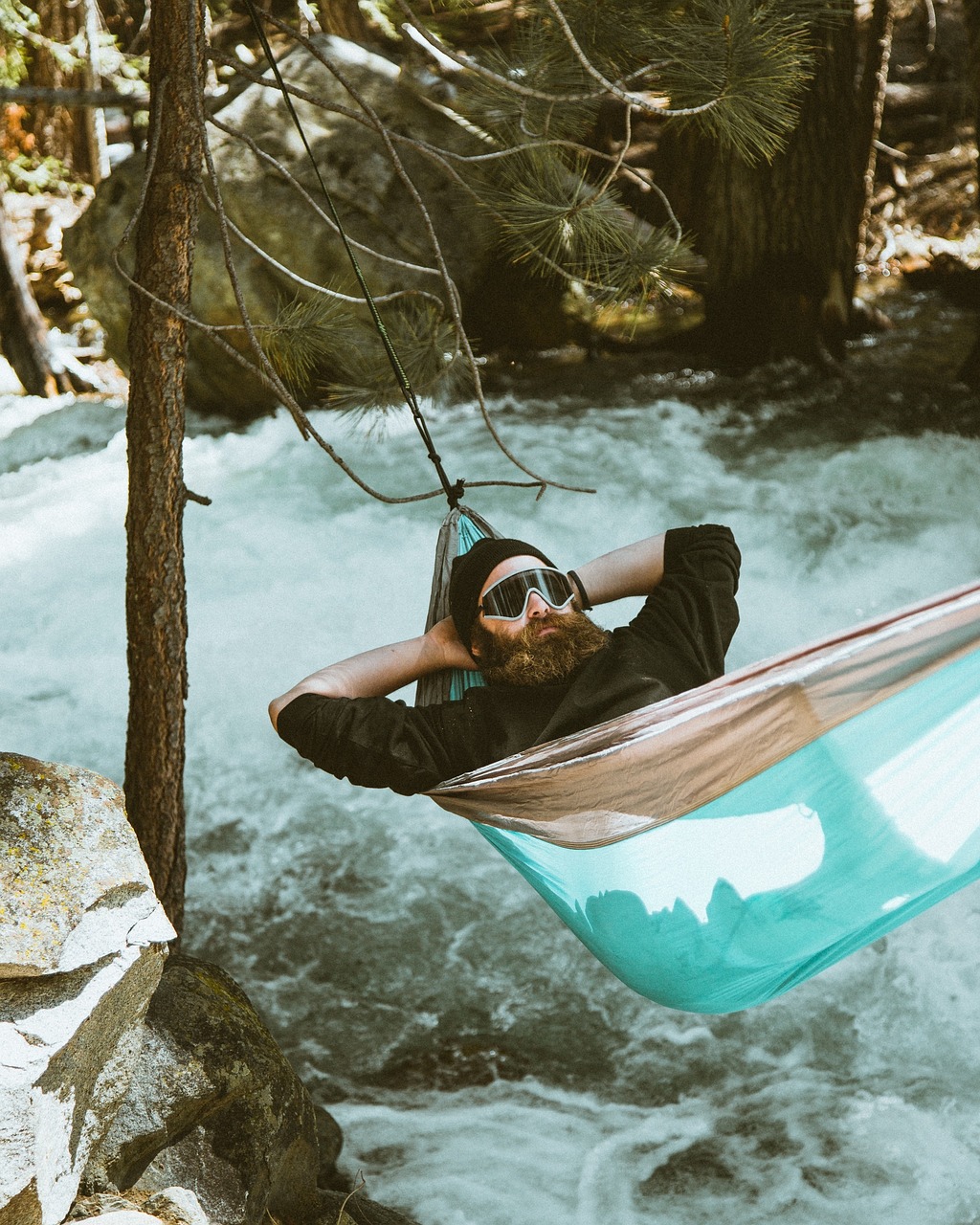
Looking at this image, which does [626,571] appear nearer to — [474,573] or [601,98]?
[474,573]

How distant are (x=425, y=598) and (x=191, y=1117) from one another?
7.40 feet

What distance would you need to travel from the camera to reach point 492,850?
10.5ft

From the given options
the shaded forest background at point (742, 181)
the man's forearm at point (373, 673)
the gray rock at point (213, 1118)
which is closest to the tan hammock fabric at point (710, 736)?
the man's forearm at point (373, 673)

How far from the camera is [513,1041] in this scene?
2.64 meters

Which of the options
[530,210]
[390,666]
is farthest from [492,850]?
[530,210]

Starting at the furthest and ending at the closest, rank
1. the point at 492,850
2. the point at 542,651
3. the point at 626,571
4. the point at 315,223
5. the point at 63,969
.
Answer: the point at 315,223
the point at 492,850
the point at 626,571
the point at 542,651
the point at 63,969

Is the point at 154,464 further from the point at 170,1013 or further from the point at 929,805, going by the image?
the point at 929,805

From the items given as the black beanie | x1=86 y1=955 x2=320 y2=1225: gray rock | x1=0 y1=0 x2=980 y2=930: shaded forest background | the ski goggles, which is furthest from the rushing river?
the ski goggles

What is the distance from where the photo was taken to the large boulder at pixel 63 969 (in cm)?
142

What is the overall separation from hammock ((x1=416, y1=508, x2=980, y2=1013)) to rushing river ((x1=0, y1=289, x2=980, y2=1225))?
0.80 metres

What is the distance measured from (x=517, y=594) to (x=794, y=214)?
4012 mm

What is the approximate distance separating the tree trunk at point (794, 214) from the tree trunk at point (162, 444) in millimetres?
3699

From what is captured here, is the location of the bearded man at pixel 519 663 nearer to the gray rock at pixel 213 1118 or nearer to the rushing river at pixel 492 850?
the gray rock at pixel 213 1118

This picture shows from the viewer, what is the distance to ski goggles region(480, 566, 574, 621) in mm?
1996
